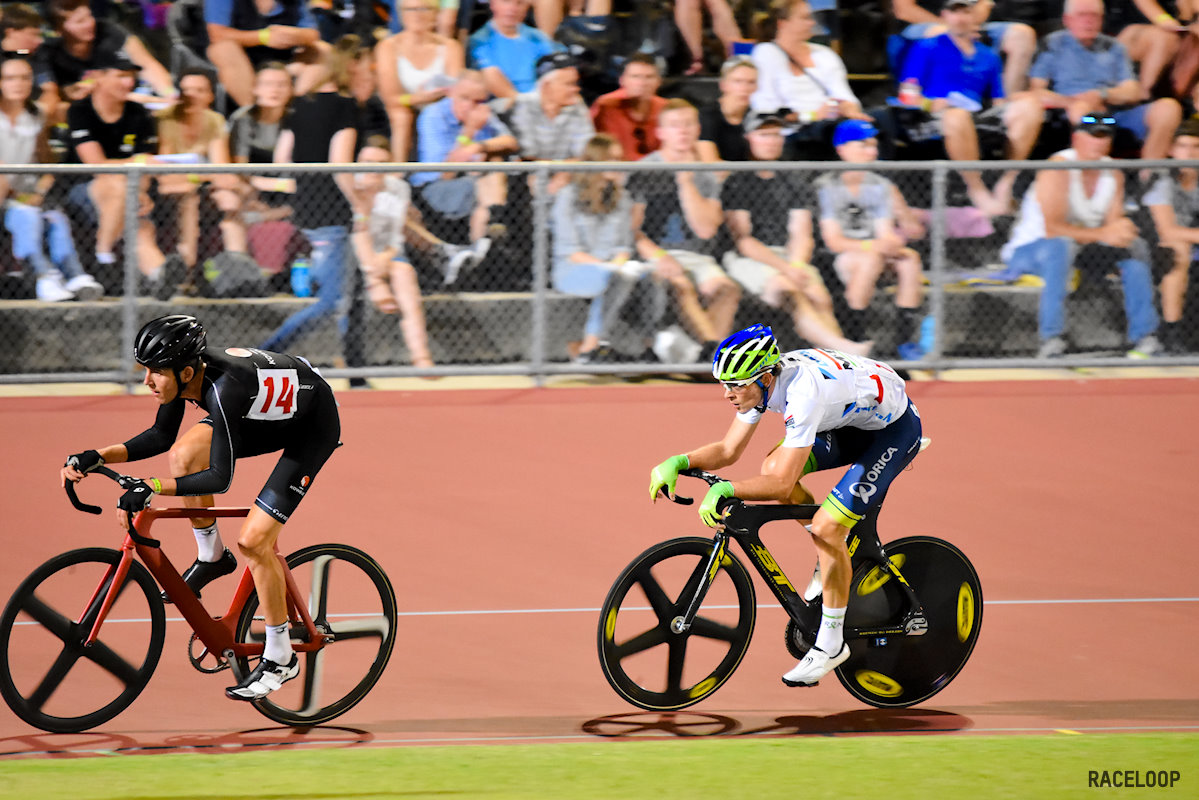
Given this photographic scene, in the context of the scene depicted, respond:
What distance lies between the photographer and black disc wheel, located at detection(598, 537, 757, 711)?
5.71 m

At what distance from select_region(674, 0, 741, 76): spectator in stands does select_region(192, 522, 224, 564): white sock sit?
279 inches

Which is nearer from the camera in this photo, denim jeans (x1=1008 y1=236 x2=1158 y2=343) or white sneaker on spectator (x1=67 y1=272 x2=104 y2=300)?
white sneaker on spectator (x1=67 y1=272 x2=104 y2=300)

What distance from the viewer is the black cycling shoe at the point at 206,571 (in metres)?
5.81

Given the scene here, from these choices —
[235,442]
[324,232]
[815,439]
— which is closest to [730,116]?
[324,232]

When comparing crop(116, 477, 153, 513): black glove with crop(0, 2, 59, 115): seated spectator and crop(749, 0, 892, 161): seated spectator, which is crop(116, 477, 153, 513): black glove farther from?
crop(749, 0, 892, 161): seated spectator

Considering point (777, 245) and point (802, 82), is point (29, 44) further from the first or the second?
point (802, 82)

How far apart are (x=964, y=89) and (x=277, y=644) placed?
799cm

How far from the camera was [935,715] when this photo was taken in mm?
6016

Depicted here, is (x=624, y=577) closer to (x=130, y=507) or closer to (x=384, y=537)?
(x=130, y=507)

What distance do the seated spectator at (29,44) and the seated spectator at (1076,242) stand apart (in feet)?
21.1

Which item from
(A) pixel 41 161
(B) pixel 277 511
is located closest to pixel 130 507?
(B) pixel 277 511

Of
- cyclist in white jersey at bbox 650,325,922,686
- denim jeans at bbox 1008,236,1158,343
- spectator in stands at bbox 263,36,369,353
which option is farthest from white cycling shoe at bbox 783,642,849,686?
denim jeans at bbox 1008,236,1158,343

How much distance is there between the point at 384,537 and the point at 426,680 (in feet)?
6.24

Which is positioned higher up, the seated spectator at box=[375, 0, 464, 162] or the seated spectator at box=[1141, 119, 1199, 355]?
the seated spectator at box=[375, 0, 464, 162]
